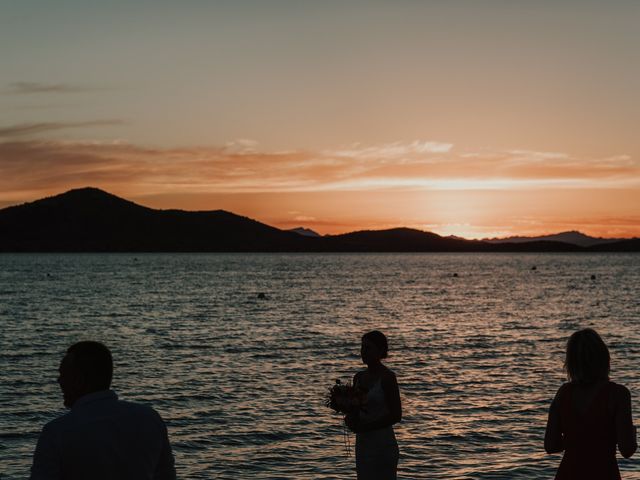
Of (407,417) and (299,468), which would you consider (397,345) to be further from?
(299,468)

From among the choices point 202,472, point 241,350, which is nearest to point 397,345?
point 241,350

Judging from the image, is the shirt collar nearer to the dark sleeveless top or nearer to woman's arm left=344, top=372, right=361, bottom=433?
the dark sleeveless top

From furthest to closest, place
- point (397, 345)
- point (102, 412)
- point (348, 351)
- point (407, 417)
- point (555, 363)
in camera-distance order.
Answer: point (397, 345) < point (348, 351) < point (555, 363) < point (407, 417) < point (102, 412)

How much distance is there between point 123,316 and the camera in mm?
66625

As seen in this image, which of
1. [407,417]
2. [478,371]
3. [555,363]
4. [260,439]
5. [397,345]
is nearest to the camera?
[260,439]

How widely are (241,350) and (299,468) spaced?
24506 mm

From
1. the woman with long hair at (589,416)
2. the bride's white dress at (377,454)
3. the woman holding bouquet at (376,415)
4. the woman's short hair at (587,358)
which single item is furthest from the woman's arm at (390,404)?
the woman's short hair at (587,358)

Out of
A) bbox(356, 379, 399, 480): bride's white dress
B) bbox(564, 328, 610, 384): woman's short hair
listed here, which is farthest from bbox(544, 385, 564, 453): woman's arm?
bbox(356, 379, 399, 480): bride's white dress

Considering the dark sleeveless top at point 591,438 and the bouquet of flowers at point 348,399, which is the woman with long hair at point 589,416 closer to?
the dark sleeveless top at point 591,438

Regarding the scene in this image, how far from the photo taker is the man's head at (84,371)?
4688mm

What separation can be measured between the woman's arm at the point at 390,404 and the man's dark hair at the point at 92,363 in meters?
4.50

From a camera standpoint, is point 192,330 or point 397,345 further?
point 192,330

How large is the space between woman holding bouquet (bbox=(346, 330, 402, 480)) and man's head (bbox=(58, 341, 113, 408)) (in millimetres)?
4275

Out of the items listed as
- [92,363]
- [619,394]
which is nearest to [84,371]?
[92,363]
